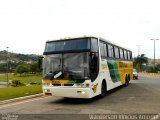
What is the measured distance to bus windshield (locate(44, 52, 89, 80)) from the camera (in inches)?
560

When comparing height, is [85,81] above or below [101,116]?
above

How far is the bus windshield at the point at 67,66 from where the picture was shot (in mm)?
14219

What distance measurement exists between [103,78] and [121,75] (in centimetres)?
665

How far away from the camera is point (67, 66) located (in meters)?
14.4

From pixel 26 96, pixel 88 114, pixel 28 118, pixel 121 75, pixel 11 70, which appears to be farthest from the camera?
pixel 11 70

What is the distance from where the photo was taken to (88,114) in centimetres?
1139

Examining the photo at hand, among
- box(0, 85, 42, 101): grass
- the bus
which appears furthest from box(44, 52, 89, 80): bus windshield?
box(0, 85, 42, 101): grass

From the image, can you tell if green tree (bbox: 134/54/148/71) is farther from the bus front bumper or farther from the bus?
the bus front bumper

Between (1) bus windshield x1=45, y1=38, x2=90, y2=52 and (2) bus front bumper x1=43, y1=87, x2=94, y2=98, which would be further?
(1) bus windshield x1=45, y1=38, x2=90, y2=52

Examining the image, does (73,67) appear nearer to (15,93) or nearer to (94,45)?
(94,45)

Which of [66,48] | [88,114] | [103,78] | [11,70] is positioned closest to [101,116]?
[88,114]

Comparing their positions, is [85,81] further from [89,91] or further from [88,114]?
[88,114]

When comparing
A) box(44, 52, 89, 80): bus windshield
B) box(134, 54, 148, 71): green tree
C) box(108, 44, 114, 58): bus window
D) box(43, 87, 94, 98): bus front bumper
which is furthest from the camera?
box(134, 54, 148, 71): green tree

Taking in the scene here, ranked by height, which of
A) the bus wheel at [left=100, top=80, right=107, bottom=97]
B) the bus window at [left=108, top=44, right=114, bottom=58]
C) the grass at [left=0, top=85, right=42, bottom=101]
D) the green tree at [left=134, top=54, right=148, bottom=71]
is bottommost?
the grass at [left=0, top=85, right=42, bottom=101]
